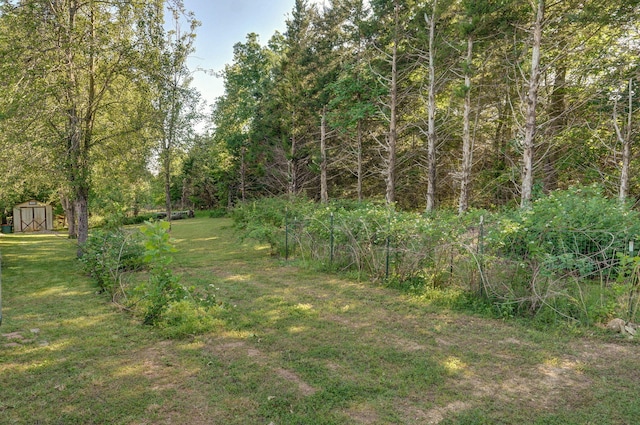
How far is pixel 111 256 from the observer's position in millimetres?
6996

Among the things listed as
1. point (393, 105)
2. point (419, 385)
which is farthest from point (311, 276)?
point (393, 105)

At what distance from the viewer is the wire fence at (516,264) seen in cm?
482

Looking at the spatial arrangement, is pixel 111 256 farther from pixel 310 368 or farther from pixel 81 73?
pixel 310 368

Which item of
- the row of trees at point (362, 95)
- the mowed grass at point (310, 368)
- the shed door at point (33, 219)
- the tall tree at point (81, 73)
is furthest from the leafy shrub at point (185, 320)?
the shed door at point (33, 219)

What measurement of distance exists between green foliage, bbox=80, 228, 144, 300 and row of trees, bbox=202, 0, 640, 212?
32.8ft

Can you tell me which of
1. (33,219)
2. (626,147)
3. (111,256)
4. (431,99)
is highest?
(431,99)

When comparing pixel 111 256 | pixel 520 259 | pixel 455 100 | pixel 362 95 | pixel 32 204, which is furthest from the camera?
pixel 32 204

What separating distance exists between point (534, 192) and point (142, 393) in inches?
487

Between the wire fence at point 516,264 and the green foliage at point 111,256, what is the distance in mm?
4895

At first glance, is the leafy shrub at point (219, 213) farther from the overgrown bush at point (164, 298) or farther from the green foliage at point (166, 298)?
the green foliage at point (166, 298)

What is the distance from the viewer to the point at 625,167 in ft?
32.0

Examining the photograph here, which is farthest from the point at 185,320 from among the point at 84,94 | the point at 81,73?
the point at 81,73

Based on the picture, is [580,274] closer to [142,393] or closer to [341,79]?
[142,393]

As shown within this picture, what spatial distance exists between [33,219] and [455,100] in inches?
1076
